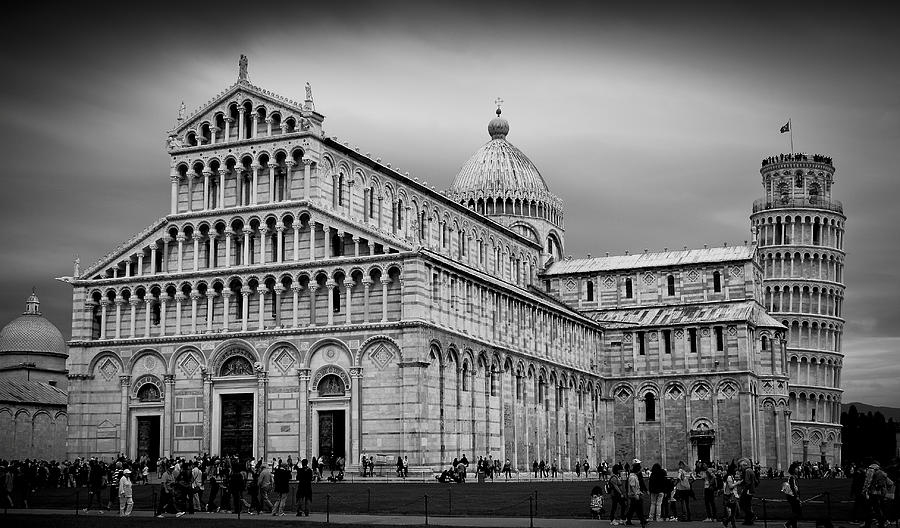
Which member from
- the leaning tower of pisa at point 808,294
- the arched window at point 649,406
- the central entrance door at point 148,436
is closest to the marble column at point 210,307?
the central entrance door at point 148,436

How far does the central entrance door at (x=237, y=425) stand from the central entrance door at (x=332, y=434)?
4281mm

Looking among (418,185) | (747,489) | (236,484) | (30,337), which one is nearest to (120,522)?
(236,484)

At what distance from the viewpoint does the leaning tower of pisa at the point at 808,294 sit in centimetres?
11762

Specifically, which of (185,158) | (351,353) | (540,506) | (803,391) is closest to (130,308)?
(185,158)

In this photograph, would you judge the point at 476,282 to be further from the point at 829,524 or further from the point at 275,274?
the point at 829,524

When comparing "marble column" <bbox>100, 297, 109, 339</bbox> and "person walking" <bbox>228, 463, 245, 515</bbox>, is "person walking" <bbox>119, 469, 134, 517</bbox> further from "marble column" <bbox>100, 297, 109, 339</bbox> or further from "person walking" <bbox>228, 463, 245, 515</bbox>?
→ "marble column" <bbox>100, 297, 109, 339</bbox>

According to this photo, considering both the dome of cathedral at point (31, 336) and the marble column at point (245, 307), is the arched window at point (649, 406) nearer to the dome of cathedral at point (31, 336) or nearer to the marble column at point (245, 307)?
the marble column at point (245, 307)

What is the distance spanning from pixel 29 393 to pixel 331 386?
148ft

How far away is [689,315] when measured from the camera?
92.0m

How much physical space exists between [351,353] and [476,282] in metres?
10.5

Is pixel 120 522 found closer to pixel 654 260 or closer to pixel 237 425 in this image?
pixel 237 425

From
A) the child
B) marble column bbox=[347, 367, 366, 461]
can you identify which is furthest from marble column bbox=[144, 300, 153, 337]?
the child

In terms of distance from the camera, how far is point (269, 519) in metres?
36.5

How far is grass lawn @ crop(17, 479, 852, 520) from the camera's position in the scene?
125 feet
